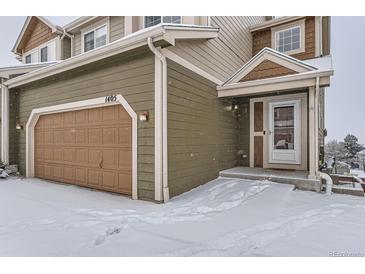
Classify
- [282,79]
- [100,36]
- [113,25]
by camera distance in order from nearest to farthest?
[282,79], [113,25], [100,36]

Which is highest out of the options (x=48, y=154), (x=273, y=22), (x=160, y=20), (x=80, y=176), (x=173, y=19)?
(x=273, y=22)

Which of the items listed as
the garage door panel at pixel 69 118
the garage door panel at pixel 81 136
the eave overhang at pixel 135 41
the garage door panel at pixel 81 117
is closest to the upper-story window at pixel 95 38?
the eave overhang at pixel 135 41

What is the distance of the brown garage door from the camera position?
4586 millimetres

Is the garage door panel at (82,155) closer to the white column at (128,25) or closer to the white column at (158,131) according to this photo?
the white column at (158,131)

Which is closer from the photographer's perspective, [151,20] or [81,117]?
[81,117]

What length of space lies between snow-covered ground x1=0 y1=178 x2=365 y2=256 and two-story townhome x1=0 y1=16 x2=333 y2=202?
601mm

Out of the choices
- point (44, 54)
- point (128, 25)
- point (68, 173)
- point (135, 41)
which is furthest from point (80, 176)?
point (44, 54)

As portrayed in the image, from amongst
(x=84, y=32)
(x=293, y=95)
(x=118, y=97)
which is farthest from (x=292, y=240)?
(x=84, y=32)

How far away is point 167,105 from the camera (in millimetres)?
4055

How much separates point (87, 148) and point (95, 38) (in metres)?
4.71

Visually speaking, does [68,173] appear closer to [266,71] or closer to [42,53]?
[266,71]

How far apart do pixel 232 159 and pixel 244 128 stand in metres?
1.08

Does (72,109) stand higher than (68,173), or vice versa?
(72,109)

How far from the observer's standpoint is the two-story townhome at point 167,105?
4.11m
